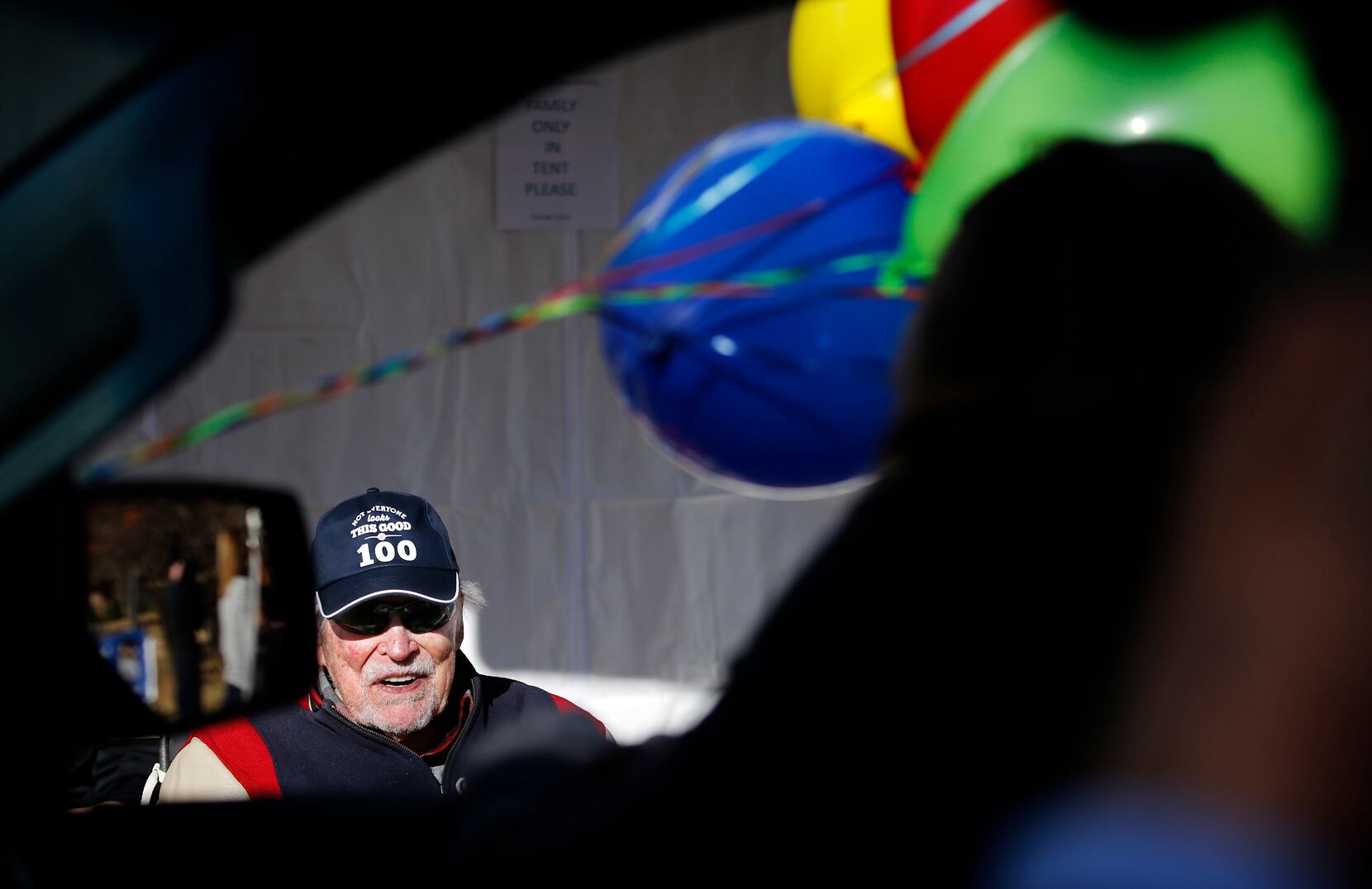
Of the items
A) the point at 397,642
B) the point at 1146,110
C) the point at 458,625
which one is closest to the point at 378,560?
the point at 397,642

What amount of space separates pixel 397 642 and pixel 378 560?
17 cm

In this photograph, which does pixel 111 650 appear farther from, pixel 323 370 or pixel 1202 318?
pixel 323 370

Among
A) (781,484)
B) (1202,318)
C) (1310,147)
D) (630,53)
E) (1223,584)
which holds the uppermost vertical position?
(630,53)

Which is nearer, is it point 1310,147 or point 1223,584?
point 1223,584

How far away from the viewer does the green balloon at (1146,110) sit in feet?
3.16

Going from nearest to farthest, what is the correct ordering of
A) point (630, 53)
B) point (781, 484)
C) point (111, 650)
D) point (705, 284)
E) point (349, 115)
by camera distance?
1. point (111, 650)
2. point (349, 115)
3. point (630, 53)
4. point (705, 284)
5. point (781, 484)

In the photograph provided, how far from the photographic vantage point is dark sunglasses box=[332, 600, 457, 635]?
203 centimetres

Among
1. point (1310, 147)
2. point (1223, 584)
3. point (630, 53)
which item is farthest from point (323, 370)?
point (1223, 584)

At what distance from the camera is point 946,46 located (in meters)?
1.74

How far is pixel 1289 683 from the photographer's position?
0.58m

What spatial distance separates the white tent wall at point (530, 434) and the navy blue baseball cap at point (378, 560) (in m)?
1.35

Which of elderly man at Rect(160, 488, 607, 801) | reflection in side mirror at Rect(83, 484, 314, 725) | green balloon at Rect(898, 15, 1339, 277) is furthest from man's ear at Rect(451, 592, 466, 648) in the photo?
green balloon at Rect(898, 15, 1339, 277)

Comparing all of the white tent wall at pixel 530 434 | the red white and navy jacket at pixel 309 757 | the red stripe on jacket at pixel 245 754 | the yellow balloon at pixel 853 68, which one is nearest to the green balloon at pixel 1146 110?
the yellow balloon at pixel 853 68

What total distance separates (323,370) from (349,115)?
2.29 m
